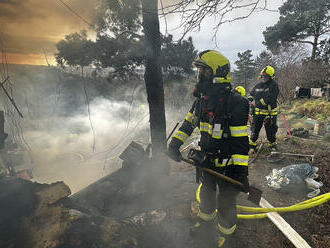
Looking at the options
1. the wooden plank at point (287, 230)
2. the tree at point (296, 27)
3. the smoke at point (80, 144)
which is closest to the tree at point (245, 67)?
the tree at point (296, 27)

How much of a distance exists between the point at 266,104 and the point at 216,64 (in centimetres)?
389

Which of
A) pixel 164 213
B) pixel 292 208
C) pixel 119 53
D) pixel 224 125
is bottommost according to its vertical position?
pixel 164 213

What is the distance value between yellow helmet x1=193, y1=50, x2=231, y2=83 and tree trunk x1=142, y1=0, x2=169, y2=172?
2.67 m

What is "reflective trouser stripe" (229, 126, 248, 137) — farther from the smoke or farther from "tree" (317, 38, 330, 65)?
"tree" (317, 38, 330, 65)

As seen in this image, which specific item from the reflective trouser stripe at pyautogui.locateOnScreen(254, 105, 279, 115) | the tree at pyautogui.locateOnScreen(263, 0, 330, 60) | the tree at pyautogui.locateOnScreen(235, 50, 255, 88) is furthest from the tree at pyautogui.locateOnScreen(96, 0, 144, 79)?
the tree at pyautogui.locateOnScreen(235, 50, 255, 88)

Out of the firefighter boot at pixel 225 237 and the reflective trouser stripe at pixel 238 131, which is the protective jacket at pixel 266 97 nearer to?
the reflective trouser stripe at pixel 238 131

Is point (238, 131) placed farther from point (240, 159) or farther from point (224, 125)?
point (240, 159)

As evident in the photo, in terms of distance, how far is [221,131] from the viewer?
7.69ft

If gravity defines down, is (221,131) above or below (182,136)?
above

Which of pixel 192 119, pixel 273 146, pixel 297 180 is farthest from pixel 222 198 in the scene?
pixel 273 146

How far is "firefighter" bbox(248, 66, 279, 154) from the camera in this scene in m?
5.32

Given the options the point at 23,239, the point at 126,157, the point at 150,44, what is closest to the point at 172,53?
the point at 150,44

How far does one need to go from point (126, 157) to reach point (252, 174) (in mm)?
3242

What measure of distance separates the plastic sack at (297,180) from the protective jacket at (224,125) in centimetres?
214
